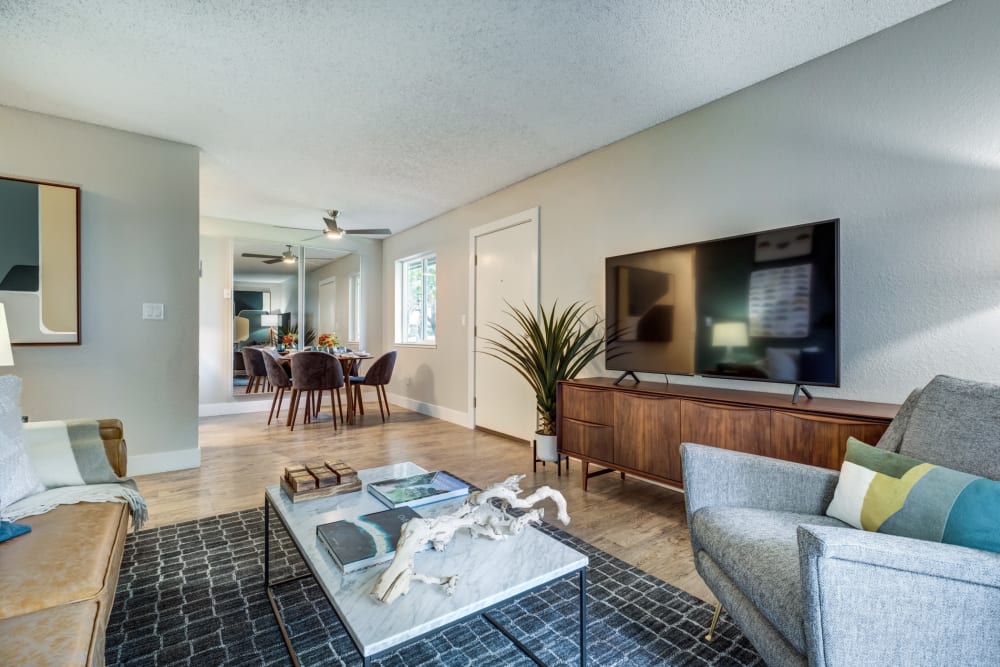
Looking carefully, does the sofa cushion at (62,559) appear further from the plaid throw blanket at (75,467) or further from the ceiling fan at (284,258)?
the ceiling fan at (284,258)

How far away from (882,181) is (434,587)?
8.50 feet

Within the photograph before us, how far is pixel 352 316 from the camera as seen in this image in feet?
22.6

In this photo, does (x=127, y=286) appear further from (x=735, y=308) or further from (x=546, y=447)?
(x=735, y=308)

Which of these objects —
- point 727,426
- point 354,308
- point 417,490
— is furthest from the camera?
point 354,308

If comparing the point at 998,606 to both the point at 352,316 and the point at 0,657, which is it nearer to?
the point at 0,657

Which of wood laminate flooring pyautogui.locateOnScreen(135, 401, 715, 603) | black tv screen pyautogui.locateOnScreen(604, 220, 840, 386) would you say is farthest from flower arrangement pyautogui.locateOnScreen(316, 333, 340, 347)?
black tv screen pyautogui.locateOnScreen(604, 220, 840, 386)

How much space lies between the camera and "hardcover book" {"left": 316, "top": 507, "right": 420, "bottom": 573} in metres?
1.21

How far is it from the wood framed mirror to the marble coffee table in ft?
8.97

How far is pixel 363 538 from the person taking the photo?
4.35 feet

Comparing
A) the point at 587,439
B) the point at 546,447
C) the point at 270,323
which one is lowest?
the point at 546,447

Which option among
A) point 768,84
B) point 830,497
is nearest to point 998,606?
point 830,497

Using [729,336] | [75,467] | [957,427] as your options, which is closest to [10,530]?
[75,467]

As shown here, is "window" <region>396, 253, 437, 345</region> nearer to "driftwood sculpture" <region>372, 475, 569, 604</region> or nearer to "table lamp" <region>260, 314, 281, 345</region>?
"table lamp" <region>260, 314, 281, 345</region>

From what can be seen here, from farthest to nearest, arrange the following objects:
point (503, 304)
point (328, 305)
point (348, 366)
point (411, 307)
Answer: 1. point (328, 305)
2. point (411, 307)
3. point (348, 366)
4. point (503, 304)
